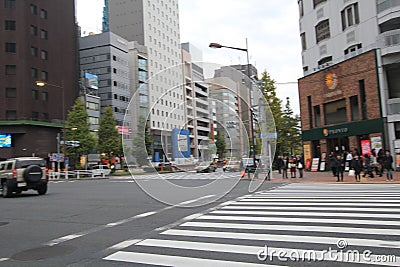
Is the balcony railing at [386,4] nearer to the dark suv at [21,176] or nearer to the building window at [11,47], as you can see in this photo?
the dark suv at [21,176]

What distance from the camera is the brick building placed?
27000 mm

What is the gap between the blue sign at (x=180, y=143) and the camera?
22.9 feet

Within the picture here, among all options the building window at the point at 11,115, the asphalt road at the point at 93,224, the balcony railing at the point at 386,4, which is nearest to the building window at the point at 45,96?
the building window at the point at 11,115

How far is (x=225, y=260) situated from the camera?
5688 millimetres

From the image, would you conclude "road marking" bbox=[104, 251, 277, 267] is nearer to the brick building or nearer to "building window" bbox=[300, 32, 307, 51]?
the brick building

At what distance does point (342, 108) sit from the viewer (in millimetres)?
31062

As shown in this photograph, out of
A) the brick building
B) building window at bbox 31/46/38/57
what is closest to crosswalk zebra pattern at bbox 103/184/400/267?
the brick building

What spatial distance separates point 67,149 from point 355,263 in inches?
1846

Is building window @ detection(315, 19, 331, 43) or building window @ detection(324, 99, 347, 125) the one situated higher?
building window @ detection(315, 19, 331, 43)

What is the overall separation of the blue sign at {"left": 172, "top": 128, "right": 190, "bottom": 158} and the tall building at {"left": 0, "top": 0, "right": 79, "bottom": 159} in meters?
42.8

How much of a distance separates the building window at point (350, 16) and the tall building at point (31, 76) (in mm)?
33962

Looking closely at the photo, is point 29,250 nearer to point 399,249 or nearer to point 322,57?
point 399,249

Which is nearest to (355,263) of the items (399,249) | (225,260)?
(399,249)

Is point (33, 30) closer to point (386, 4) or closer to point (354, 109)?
point (354, 109)
